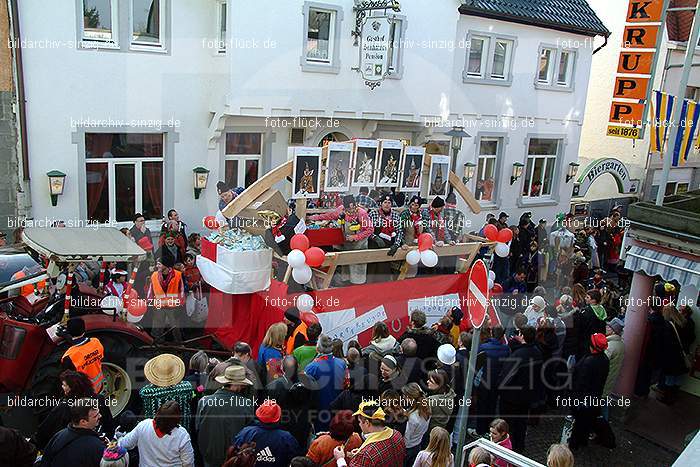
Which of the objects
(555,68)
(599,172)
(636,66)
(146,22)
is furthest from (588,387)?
(555,68)

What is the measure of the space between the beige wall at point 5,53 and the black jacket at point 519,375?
30.8 feet

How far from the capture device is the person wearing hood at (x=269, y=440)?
4664mm

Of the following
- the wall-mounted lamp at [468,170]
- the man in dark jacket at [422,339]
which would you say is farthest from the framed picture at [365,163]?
the wall-mounted lamp at [468,170]

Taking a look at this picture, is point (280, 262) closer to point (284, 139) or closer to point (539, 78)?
point (284, 139)

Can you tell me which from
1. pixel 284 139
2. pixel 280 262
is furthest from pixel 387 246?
pixel 284 139

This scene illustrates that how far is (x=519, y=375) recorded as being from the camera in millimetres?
6859

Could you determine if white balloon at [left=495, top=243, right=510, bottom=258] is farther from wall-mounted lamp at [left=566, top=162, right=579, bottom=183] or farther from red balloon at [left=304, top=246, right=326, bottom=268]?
wall-mounted lamp at [left=566, top=162, right=579, bottom=183]

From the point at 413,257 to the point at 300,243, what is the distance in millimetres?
2180

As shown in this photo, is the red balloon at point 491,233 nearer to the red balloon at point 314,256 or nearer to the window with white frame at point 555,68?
the red balloon at point 314,256

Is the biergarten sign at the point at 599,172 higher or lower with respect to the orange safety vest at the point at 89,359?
higher

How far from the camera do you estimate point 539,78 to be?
17547mm

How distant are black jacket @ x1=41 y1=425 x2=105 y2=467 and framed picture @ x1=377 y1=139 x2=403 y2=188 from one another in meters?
6.33

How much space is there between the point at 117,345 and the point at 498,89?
516 inches

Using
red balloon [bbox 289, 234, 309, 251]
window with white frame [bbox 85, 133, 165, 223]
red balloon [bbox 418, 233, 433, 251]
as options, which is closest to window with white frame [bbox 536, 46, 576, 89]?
red balloon [bbox 418, 233, 433, 251]
